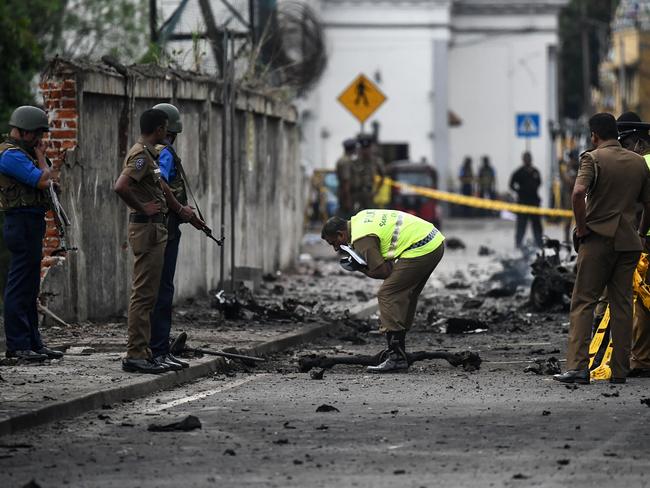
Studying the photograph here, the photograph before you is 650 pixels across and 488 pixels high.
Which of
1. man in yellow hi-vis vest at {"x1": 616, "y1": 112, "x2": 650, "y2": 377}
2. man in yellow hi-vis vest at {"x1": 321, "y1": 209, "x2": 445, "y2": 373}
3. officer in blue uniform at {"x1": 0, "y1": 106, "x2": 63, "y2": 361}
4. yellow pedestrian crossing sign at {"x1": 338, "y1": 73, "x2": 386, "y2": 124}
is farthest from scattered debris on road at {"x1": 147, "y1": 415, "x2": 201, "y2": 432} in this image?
yellow pedestrian crossing sign at {"x1": 338, "y1": 73, "x2": 386, "y2": 124}

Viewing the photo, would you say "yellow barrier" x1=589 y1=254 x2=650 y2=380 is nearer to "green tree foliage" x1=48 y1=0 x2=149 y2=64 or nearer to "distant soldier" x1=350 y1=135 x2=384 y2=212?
"distant soldier" x1=350 y1=135 x2=384 y2=212

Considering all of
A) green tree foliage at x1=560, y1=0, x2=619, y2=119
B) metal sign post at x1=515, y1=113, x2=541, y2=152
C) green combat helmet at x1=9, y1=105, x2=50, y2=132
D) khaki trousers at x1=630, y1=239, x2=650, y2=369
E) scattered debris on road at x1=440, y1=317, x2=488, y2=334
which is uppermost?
green tree foliage at x1=560, y1=0, x2=619, y2=119

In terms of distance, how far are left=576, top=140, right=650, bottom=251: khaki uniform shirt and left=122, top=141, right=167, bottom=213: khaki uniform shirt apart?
312 cm

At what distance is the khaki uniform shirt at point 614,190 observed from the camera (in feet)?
39.7

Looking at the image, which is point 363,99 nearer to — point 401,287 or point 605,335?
point 401,287

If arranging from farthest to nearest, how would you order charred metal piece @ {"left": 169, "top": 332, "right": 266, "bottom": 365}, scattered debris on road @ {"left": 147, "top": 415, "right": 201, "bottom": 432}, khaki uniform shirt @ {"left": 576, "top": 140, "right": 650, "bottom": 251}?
1. charred metal piece @ {"left": 169, "top": 332, "right": 266, "bottom": 365}
2. khaki uniform shirt @ {"left": 576, "top": 140, "right": 650, "bottom": 251}
3. scattered debris on road @ {"left": 147, "top": 415, "right": 201, "bottom": 432}

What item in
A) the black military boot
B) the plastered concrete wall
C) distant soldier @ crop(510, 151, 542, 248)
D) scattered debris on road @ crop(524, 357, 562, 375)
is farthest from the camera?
distant soldier @ crop(510, 151, 542, 248)

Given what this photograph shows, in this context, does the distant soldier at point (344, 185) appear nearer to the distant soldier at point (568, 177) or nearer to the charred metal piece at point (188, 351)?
the distant soldier at point (568, 177)

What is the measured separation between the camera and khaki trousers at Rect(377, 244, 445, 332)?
13.1 meters

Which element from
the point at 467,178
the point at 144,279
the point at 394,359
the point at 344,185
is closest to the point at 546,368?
the point at 394,359

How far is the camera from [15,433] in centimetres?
988

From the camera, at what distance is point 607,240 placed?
12188mm

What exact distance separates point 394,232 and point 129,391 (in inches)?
104

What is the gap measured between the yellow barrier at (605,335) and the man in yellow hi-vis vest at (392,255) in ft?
4.66
